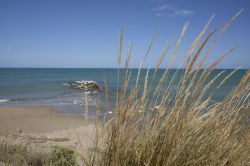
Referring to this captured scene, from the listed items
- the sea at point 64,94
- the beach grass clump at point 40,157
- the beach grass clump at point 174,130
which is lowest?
the sea at point 64,94

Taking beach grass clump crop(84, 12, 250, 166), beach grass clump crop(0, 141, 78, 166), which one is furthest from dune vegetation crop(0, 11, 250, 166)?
beach grass clump crop(0, 141, 78, 166)

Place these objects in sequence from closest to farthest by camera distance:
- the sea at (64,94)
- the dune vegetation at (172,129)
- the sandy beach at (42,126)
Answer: the dune vegetation at (172,129) → the sea at (64,94) → the sandy beach at (42,126)

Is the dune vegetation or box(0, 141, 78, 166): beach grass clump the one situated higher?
the dune vegetation

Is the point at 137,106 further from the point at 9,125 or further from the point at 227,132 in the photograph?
the point at 9,125

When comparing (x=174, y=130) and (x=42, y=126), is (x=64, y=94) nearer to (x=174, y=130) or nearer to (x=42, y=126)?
(x=42, y=126)

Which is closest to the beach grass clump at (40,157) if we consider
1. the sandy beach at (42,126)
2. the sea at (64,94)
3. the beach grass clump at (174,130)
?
the sea at (64,94)

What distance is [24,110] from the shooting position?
43.9 ft

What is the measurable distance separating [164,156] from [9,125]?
999cm

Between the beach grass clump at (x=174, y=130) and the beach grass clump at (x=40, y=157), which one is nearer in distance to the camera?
the beach grass clump at (x=174, y=130)

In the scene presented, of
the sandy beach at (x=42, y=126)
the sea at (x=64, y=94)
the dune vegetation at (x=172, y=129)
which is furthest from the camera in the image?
the sandy beach at (x=42, y=126)

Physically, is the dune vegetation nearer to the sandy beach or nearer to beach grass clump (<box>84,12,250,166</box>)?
beach grass clump (<box>84,12,250,166</box>)

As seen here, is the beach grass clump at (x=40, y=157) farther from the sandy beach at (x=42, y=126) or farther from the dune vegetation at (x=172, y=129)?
the sandy beach at (x=42, y=126)

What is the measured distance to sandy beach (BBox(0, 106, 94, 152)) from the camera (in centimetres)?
775

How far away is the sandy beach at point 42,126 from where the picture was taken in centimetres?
775
